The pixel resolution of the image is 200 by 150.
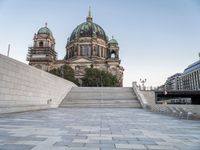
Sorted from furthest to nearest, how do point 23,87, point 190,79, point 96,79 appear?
point 190,79 → point 96,79 → point 23,87

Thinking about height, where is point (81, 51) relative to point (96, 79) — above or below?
above

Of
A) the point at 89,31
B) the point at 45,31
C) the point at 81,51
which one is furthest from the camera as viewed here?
the point at 89,31

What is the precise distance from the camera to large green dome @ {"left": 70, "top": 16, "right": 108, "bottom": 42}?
261 ft

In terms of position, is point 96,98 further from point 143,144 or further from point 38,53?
point 38,53

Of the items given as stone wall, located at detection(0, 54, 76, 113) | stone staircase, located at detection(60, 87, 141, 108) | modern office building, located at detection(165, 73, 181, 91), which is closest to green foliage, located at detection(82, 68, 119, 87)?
stone staircase, located at detection(60, 87, 141, 108)

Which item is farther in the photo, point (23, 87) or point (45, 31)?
point (45, 31)

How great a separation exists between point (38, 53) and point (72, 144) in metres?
73.0

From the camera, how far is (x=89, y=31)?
8019 centimetres

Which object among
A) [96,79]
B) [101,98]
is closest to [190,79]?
[96,79]

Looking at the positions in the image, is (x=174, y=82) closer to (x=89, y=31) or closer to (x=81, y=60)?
Result: (x=89, y=31)

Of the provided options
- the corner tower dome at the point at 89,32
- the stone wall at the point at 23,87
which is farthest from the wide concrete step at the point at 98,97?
the corner tower dome at the point at 89,32

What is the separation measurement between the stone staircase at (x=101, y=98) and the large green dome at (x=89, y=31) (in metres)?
53.0

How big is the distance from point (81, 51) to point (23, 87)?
6450 centimetres

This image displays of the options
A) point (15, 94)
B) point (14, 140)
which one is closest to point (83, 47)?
point (15, 94)
